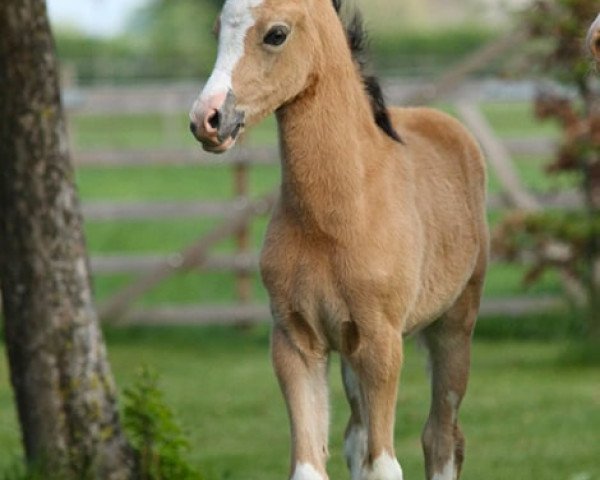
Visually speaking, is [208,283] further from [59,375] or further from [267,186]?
[59,375]

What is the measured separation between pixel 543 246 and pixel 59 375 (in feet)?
21.5

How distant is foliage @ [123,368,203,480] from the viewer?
820 cm

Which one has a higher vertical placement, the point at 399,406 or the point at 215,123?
the point at 215,123

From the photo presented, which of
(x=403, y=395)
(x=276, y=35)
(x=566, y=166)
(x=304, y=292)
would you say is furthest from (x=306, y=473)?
(x=566, y=166)

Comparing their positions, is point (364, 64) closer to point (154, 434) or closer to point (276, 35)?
point (276, 35)

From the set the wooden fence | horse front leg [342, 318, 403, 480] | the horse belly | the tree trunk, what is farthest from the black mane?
the wooden fence

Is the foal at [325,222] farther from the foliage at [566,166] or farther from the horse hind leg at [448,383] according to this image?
the foliage at [566,166]

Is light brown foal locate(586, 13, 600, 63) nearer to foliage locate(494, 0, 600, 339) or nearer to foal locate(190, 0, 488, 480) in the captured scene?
foal locate(190, 0, 488, 480)

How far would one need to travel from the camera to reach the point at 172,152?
16.8 metres

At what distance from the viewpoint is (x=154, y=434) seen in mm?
8289

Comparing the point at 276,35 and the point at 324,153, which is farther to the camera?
the point at 324,153

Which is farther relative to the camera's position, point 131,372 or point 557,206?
point 557,206

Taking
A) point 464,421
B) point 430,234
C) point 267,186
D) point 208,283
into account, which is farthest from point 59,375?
point 267,186

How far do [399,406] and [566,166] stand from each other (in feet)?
8.33
